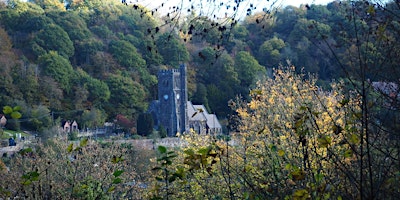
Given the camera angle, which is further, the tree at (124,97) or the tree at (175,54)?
the tree at (175,54)

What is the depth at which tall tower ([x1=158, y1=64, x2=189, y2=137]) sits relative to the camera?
36125 mm

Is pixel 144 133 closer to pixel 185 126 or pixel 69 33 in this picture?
pixel 185 126

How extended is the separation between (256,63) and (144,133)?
34.6ft

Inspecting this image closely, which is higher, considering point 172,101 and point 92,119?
point 172,101

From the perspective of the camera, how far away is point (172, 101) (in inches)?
1422

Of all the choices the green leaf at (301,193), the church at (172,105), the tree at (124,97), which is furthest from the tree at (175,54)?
the green leaf at (301,193)

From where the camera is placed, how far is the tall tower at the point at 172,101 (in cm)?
3612

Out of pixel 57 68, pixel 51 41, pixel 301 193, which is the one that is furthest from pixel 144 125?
pixel 301 193

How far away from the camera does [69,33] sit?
39188 millimetres

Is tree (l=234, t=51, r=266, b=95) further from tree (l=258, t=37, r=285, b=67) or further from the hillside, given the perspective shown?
tree (l=258, t=37, r=285, b=67)

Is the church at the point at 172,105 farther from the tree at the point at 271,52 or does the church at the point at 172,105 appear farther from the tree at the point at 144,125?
the tree at the point at 271,52

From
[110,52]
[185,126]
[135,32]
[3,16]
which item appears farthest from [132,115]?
[3,16]

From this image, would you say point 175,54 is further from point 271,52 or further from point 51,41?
point 51,41

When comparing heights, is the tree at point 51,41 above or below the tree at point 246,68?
above
